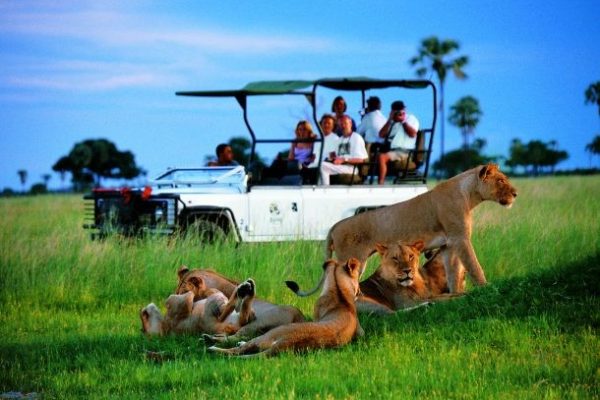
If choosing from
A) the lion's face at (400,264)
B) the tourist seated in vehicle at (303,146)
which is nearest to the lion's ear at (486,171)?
the lion's face at (400,264)

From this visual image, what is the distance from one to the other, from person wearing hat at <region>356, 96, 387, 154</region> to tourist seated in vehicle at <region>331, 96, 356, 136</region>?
5.6 inches

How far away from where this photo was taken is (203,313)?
324 inches

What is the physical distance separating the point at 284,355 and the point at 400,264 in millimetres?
2236

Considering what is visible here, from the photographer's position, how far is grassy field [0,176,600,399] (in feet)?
21.3

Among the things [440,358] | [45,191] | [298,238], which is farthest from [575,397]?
[45,191]

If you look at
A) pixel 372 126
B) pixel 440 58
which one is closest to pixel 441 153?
pixel 440 58

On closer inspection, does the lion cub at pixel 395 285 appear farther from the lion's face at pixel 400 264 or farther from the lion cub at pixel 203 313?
the lion cub at pixel 203 313

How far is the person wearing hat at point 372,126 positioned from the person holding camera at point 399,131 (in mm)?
83

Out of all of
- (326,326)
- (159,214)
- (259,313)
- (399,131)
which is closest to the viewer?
(326,326)

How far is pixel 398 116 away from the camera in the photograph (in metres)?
14.8

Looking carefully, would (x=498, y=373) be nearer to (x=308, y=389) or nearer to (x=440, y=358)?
(x=440, y=358)

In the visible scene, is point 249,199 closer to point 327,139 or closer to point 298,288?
point 327,139

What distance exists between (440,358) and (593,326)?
57.2 inches

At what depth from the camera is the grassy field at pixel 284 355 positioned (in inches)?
255
